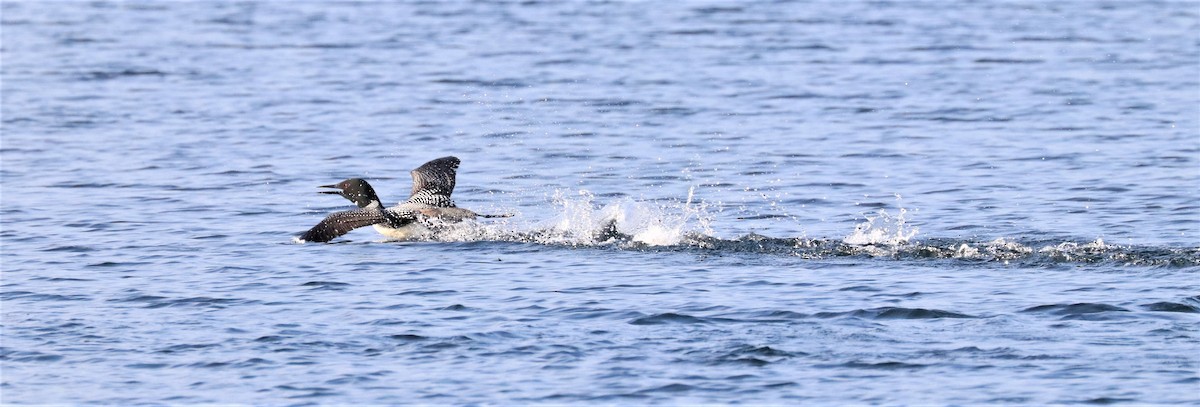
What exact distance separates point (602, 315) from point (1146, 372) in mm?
3863

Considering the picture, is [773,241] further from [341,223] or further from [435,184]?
[341,223]

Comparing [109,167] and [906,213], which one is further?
[109,167]

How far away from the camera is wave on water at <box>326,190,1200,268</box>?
1553cm

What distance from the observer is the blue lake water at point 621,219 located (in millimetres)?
12078

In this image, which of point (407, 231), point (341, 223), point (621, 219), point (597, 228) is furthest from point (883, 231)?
point (341, 223)

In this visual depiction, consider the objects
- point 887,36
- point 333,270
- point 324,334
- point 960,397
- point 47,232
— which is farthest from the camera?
point 887,36

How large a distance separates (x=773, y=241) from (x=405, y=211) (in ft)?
11.6

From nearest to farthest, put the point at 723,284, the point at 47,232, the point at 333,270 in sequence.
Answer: the point at 723,284, the point at 333,270, the point at 47,232

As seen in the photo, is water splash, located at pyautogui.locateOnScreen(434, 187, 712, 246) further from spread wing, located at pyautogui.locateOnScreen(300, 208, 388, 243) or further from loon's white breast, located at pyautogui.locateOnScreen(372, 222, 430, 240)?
spread wing, located at pyautogui.locateOnScreen(300, 208, 388, 243)

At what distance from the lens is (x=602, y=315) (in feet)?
44.4

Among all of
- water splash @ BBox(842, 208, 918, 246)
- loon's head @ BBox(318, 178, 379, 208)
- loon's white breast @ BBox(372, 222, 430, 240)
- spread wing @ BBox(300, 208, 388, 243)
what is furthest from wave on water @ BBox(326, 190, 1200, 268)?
loon's head @ BBox(318, 178, 379, 208)

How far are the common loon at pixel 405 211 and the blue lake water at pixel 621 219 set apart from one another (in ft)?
0.65

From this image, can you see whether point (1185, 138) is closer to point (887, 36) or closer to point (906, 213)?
point (906, 213)

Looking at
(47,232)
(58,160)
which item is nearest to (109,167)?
(58,160)
